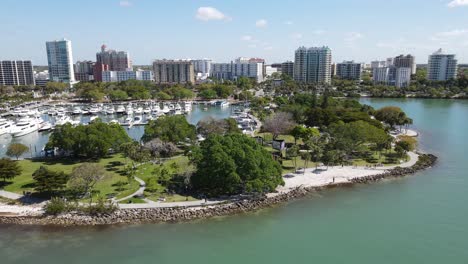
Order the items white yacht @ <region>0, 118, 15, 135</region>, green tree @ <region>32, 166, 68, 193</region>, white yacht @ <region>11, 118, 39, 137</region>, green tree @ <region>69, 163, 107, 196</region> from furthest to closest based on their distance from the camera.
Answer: white yacht @ <region>0, 118, 15, 135</region> → white yacht @ <region>11, 118, 39, 137</region> → green tree @ <region>32, 166, 68, 193</region> → green tree @ <region>69, 163, 107, 196</region>

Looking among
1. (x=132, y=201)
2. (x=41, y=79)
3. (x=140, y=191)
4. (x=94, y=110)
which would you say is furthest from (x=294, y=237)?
(x=41, y=79)

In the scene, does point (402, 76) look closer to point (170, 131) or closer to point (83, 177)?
point (170, 131)

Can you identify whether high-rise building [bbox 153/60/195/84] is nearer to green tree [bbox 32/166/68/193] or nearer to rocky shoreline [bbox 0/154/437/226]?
green tree [bbox 32/166/68/193]

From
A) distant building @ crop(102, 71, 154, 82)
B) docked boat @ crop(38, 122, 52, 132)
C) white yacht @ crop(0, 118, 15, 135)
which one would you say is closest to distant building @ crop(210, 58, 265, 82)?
distant building @ crop(102, 71, 154, 82)

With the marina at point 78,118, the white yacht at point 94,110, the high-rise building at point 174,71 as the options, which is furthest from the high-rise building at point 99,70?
the white yacht at point 94,110

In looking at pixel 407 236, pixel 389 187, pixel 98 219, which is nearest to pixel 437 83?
pixel 389 187

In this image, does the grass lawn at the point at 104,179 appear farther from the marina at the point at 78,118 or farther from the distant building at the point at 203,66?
the distant building at the point at 203,66

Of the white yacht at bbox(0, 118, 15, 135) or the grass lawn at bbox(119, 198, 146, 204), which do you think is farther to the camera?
the white yacht at bbox(0, 118, 15, 135)
